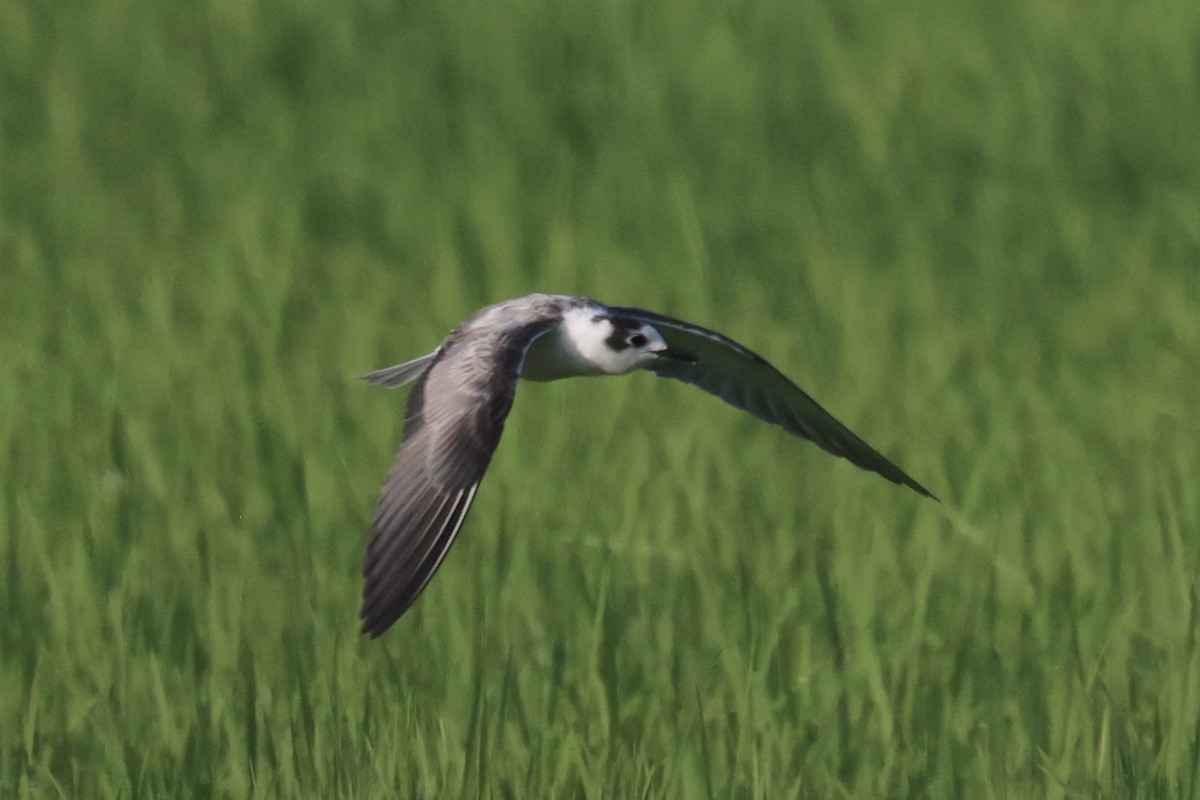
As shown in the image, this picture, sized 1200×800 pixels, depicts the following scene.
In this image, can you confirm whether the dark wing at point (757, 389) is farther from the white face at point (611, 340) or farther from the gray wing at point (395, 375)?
the gray wing at point (395, 375)

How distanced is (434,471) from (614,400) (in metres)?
2.14

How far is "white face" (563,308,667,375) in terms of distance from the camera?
4496 millimetres

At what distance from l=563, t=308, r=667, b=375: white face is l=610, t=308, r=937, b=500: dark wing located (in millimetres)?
42

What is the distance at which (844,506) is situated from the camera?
17.0ft

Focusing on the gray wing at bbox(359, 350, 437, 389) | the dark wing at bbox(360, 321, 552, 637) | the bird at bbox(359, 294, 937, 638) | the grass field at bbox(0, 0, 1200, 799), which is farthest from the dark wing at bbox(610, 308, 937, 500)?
the dark wing at bbox(360, 321, 552, 637)

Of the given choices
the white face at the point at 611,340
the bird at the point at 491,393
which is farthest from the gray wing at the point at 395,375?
the white face at the point at 611,340

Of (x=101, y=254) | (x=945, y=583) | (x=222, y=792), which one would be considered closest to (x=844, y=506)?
(x=945, y=583)

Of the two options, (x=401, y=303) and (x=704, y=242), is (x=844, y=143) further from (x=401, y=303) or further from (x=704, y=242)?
(x=401, y=303)

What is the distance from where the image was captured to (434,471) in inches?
146

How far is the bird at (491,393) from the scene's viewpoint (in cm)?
351

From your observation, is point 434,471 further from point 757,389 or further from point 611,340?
point 757,389

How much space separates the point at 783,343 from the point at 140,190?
249cm

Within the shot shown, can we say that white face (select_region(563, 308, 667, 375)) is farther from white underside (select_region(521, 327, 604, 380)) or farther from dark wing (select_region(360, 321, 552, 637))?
dark wing (select_region(360, 321, 552, 637))

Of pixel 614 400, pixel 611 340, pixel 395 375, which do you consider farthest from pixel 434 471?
pixel 614 400
